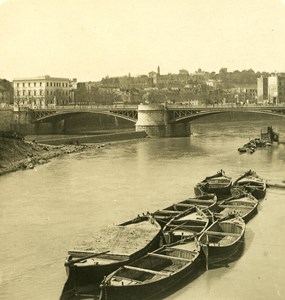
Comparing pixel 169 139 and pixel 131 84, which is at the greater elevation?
pixel 131 84

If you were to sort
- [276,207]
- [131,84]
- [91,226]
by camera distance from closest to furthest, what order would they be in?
1. [91,226]
2. [276,207]
3. [131,84]

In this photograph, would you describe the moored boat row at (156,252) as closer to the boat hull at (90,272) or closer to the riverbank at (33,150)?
the boat hull at (90,272)

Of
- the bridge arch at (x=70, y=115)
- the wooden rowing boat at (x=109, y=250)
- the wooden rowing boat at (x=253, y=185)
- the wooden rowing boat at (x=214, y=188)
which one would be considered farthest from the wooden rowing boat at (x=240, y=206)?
the bridge arch at (x=70, y=115)

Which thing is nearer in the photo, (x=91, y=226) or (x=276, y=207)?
(x=91, y=226)

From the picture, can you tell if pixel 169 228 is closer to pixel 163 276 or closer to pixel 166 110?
pixel 163 276

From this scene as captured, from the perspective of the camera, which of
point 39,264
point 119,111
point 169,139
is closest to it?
point 39,264

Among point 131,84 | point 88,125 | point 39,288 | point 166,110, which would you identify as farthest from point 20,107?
point 131,84

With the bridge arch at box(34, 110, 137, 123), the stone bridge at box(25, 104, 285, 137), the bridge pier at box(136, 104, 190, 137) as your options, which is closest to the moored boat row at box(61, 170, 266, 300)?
the stone bridge at box(25, 104, 285, 137)
